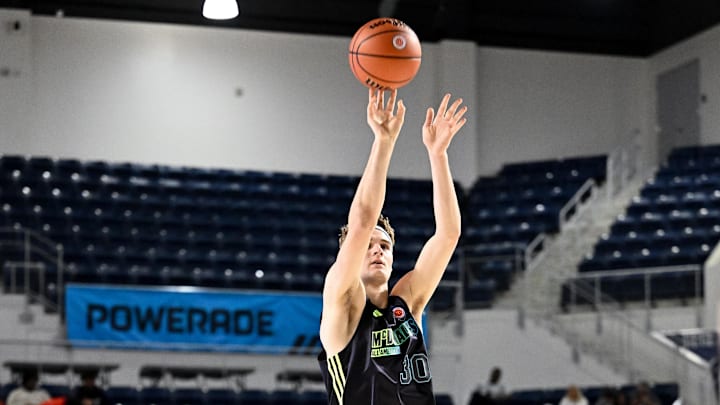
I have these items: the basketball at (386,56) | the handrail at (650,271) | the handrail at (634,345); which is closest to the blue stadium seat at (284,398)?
the handrail at (634,345)

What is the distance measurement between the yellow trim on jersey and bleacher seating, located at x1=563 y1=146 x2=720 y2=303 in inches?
496

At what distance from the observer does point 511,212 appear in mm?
20484

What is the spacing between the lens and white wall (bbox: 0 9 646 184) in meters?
21.6

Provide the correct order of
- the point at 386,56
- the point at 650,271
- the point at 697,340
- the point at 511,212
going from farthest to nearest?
the point at 511,212, the point at 650,271, the point at 697,340, the point at 386,56

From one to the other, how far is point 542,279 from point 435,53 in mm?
6957

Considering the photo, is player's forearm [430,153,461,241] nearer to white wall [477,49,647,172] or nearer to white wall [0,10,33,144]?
white wall [0,10,33,144]

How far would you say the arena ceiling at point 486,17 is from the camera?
22000 mm

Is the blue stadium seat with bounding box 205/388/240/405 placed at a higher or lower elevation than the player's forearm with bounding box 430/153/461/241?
lower

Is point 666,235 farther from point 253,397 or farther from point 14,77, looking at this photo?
point 14,77

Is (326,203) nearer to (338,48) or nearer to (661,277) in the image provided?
(338,48)

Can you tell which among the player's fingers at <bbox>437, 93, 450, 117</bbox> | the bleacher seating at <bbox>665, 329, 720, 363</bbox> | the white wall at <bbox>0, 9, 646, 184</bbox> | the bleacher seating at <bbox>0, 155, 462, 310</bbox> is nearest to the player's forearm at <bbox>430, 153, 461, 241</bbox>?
the player's fingers at <bbox>437, 93, 450, 117</bbox>

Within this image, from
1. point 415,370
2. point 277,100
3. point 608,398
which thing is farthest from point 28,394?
point 277,100

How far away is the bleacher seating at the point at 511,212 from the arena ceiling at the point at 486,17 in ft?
9.37

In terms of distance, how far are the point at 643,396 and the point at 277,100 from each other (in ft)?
35.3
